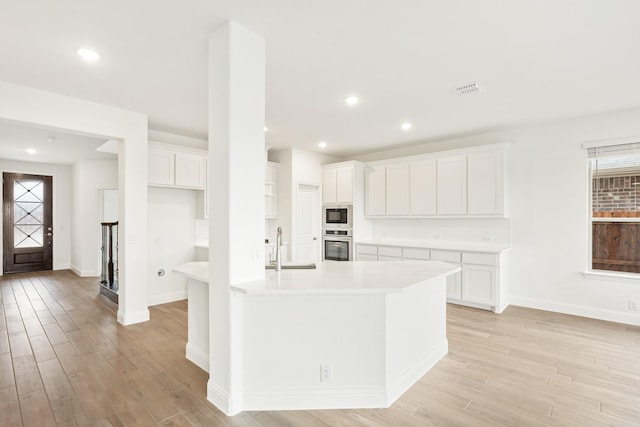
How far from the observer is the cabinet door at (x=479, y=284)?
14.9 feet

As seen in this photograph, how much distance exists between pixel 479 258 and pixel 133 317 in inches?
184

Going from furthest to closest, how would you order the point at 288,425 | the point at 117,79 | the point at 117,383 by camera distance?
the point at 117,79, the point at 117,383, the point at 288,425

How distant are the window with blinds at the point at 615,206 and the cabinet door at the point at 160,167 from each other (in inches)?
227

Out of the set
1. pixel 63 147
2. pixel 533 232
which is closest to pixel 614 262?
pixel 533 232

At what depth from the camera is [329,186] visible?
259 inches

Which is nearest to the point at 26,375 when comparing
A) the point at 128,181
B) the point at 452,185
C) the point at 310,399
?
the point at 128,181

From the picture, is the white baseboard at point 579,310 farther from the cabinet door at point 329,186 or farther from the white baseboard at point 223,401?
the white baseboard at point 223,401

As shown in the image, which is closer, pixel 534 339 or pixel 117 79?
pixel 117 79

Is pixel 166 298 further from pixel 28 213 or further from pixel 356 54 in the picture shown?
pixel 28 213

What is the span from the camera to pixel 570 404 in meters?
2.38

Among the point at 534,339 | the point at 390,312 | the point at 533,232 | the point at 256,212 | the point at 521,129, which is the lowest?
the point at 534,339

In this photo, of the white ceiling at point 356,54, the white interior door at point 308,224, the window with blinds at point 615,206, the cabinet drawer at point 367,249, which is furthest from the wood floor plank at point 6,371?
the window with blinds at point 615,206

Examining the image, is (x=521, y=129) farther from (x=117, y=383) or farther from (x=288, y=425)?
(x=117, y=383)

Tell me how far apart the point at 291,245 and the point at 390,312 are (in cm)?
382
